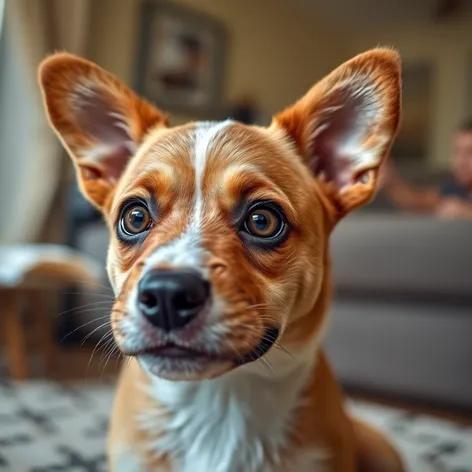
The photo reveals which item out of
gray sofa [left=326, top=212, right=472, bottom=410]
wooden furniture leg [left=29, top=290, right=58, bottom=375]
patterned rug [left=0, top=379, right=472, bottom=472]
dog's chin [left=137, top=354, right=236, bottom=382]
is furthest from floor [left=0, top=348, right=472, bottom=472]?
dog's chin [left=137, top=354, right=236, bottom=382]

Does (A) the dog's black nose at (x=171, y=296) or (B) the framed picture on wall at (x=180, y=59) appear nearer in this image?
(A) the dog's black nose at (x=171, y=296)

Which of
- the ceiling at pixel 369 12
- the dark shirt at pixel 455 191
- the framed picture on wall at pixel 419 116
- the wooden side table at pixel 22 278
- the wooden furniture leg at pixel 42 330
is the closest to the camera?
the wooden side table at pixel 22 278

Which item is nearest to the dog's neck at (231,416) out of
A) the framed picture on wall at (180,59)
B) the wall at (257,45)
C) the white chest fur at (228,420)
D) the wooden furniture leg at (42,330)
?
the white chest fur at (228,420)

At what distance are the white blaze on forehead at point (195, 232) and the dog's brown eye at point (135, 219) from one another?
0.08m

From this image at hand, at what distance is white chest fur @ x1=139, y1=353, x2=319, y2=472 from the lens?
0.90 metres

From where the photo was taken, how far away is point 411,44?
5320mm

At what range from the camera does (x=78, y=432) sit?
5.22ft

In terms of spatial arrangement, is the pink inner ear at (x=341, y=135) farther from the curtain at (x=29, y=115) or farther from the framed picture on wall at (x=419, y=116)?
the framed picture on wall at (x=419, y=116)

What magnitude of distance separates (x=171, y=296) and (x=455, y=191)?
8.55 feet

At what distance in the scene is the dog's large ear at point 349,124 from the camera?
0.90m

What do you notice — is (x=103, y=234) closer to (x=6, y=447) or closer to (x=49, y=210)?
→ (x=49, y=210)

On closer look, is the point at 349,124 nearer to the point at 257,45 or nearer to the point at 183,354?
the point at 183,354

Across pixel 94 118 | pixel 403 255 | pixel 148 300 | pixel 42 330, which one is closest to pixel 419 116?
pixel 403 255

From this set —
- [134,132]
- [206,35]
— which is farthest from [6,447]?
[206,35]
